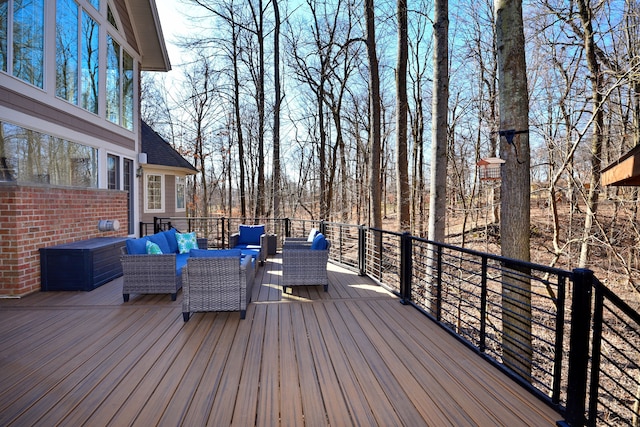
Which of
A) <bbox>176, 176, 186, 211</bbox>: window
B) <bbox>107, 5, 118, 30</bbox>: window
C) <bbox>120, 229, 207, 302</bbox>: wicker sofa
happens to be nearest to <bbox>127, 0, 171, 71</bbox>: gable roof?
<bbox>107, 5, 118, 30</bbox>: window

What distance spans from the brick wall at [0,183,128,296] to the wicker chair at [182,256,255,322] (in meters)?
2.66

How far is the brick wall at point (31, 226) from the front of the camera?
14.4 ft

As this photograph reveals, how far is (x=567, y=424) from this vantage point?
196 centimetres

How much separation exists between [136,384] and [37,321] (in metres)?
2.15

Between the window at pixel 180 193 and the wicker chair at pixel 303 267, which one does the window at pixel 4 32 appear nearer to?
the wicker chair at pixel 303 267

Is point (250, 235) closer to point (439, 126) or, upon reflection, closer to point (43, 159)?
point (43, 159)

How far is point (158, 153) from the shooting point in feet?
35.9

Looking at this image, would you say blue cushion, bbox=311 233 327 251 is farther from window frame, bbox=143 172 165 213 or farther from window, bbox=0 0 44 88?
window frame, bbox=143 172 165 213

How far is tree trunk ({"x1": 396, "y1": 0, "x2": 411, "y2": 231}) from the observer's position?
736 cm

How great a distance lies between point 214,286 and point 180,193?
9.52 metres

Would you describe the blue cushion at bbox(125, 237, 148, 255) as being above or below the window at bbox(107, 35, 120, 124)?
below

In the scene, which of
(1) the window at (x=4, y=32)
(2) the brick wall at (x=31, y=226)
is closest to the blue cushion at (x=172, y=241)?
(2) the brick wall at (x=31, y=226)

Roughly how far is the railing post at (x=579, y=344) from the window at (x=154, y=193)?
1095cm

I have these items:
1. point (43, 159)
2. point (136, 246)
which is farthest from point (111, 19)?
point (136, 246)
